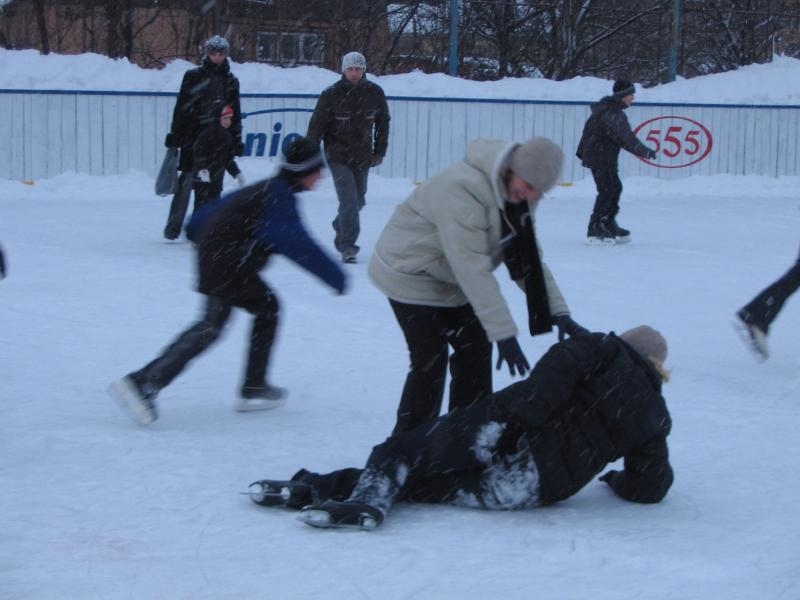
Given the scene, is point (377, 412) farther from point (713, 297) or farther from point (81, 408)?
point (713, 297)

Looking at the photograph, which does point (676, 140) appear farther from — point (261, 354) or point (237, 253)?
point (237, 253)

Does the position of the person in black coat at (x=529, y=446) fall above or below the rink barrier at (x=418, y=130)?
below

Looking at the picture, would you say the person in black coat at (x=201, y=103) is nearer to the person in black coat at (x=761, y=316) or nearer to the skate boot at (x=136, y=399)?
the person in black coat at (x=761, y=316)

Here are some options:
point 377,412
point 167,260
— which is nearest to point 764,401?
point 377,412

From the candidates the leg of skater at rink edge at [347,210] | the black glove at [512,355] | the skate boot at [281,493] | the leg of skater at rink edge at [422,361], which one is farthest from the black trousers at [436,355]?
the leg of skater at rink edge at [347,210]

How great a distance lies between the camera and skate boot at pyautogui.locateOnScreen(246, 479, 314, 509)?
367 centimetres

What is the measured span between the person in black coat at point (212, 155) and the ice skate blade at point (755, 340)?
4.69 meters

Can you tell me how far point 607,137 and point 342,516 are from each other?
24.4 ft

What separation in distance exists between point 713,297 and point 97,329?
3859 millimetres

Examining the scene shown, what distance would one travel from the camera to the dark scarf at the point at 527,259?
3.74m

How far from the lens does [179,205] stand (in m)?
9.82

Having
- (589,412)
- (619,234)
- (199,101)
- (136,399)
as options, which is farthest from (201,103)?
(589,412)

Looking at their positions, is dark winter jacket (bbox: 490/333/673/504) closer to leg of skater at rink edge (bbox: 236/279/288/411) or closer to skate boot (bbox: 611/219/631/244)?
leg of skater at rink edge (bbox: 236/279/288/411)

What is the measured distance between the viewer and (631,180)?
1581 cm
